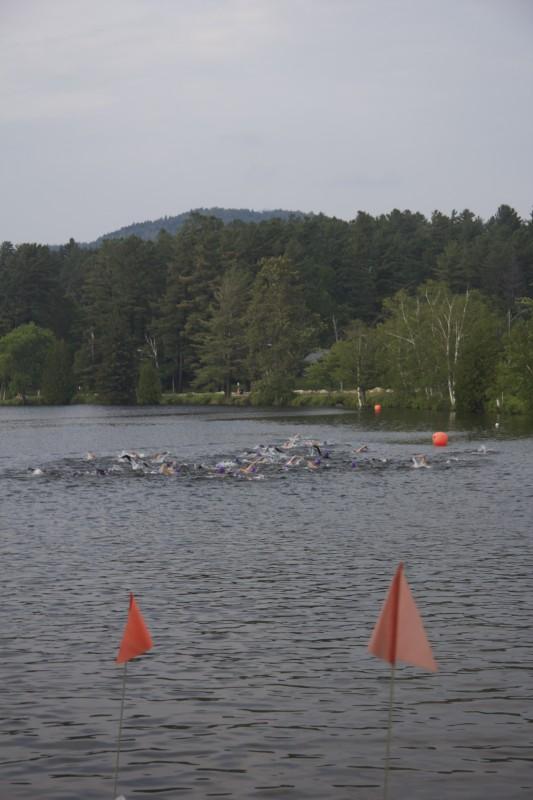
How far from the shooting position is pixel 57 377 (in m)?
149

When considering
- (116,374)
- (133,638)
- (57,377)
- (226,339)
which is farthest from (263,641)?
(57,377)

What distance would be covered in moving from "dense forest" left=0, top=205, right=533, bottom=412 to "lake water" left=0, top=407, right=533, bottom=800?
70124 mm

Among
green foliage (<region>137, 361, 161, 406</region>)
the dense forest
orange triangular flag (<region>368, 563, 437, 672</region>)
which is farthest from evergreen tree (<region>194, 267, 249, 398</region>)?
orange triangular flag (<region>368, 563, 437, 672</region>)

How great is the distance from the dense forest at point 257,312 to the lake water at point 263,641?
7012cm

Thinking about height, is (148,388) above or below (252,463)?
above

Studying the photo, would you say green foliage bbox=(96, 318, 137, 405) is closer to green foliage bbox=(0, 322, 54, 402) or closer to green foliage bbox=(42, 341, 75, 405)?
green foliage bbox=(42, 341, 75, 405)

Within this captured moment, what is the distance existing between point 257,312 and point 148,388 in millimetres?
17642

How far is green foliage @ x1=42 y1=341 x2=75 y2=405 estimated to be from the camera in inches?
5866

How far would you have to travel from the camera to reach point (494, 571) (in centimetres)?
2309

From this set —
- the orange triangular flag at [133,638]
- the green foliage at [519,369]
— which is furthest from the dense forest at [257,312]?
the orange triangular flag at [133,638]

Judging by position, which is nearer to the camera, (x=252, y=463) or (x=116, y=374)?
(x=252, y=463)

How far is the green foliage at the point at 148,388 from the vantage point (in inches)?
5669

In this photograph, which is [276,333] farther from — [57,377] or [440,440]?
[440,440]

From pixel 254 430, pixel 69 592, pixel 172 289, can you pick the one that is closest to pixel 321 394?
pixel 172 289
